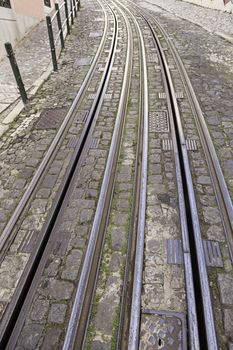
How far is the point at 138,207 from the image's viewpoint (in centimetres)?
348

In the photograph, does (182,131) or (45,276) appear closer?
(45,276)

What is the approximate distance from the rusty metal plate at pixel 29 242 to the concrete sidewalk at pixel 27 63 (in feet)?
11.7

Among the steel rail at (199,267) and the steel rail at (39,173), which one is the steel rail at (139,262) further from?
the steel rail at (39,173)

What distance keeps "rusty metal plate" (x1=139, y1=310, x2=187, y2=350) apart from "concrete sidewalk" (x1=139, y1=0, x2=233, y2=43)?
34.7 feet

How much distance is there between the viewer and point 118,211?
3486 millimetres

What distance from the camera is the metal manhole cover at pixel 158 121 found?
5059mm

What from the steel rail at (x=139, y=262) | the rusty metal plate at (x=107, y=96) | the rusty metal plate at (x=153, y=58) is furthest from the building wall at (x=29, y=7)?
the steel rail at (x=139, y=262)

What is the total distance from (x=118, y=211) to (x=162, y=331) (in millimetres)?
1554

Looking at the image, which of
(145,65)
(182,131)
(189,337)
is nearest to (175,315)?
(189,337)

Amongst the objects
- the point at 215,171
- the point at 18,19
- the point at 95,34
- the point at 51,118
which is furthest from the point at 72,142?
the point at 18,19

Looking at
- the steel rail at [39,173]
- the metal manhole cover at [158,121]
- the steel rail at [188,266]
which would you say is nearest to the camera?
the steel rail at [188,266]

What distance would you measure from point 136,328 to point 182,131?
365 centimetres

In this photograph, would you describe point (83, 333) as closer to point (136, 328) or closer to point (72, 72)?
point (136, 328)

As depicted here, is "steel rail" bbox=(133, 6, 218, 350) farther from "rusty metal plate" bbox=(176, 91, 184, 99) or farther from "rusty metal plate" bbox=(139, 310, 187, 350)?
"rusty metal plate" bbox=(176, 91, 184, 99)
